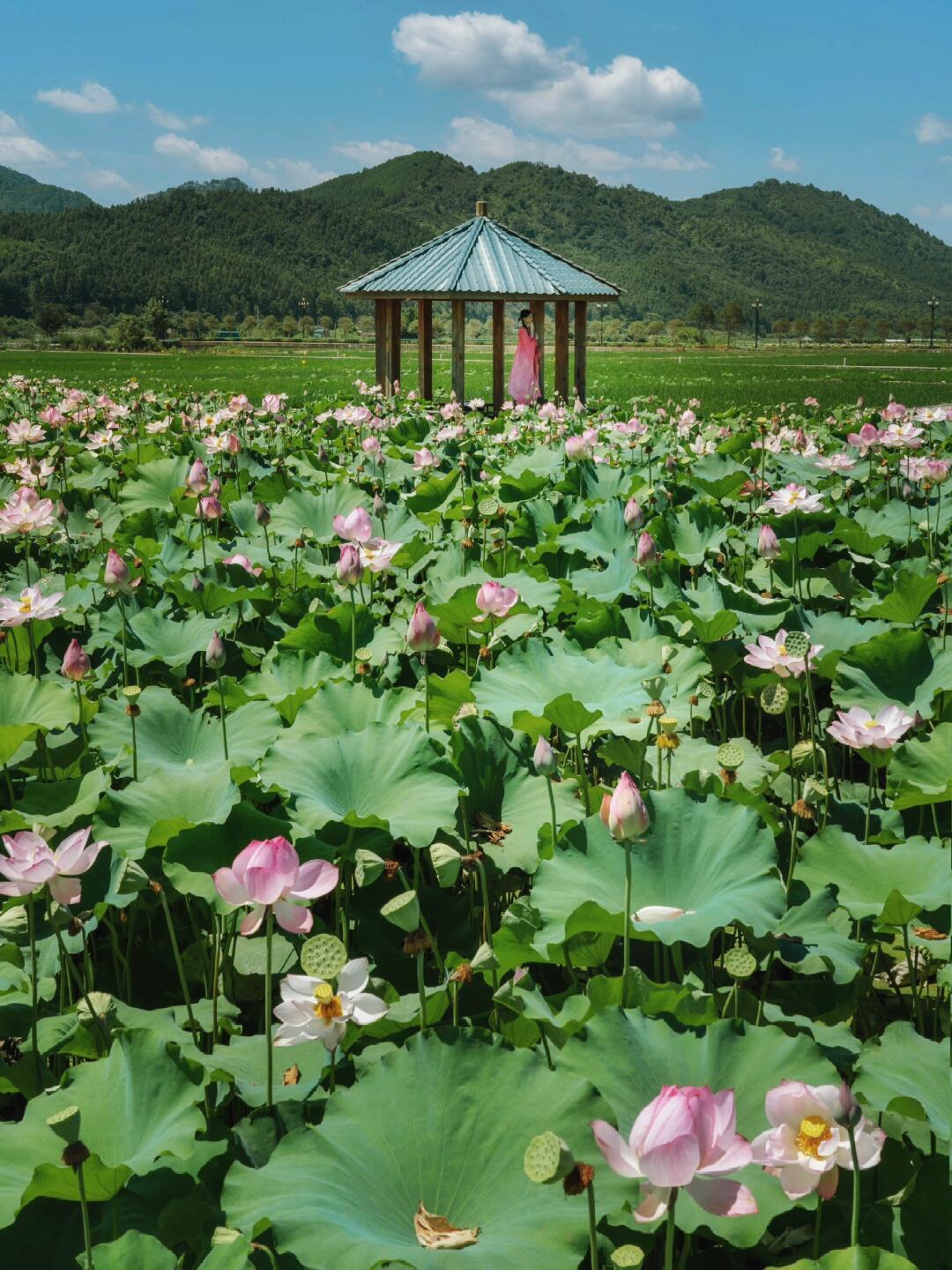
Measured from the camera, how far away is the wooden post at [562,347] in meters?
12.5

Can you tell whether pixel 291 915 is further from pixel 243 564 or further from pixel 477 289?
pixel 477 289

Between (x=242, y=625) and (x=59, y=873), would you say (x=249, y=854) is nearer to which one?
(x=59, y=873)

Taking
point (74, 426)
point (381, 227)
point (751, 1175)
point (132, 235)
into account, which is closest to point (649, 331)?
point (132, 235)

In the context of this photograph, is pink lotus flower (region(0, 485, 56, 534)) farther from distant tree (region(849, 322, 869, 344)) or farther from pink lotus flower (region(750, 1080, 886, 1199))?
distant tree (region(849, 322, 869, 344))

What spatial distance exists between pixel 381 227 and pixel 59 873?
546 feet

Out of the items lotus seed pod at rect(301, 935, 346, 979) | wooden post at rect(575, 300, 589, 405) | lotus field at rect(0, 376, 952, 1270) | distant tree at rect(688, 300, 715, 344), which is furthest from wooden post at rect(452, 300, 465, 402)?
distant tree at rect(688, 300, 715, 344)

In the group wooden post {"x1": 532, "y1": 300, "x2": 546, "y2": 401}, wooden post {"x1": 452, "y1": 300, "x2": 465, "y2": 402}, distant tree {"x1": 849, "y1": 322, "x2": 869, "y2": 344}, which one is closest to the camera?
wooden post {"x1": 452, "y1": 300, "x2": 465, "y2": 402}

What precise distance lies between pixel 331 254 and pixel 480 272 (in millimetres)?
139844

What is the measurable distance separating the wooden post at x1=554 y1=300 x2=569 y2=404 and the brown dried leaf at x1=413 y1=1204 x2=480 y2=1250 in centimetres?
1190

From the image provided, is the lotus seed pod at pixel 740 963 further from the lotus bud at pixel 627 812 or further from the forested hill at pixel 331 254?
the forested hill at pixel 331 254

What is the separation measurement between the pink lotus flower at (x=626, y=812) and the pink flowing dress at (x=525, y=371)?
407 inches

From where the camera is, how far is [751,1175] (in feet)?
3.29

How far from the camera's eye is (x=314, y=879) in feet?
3.75

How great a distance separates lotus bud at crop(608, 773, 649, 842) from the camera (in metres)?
1.14
